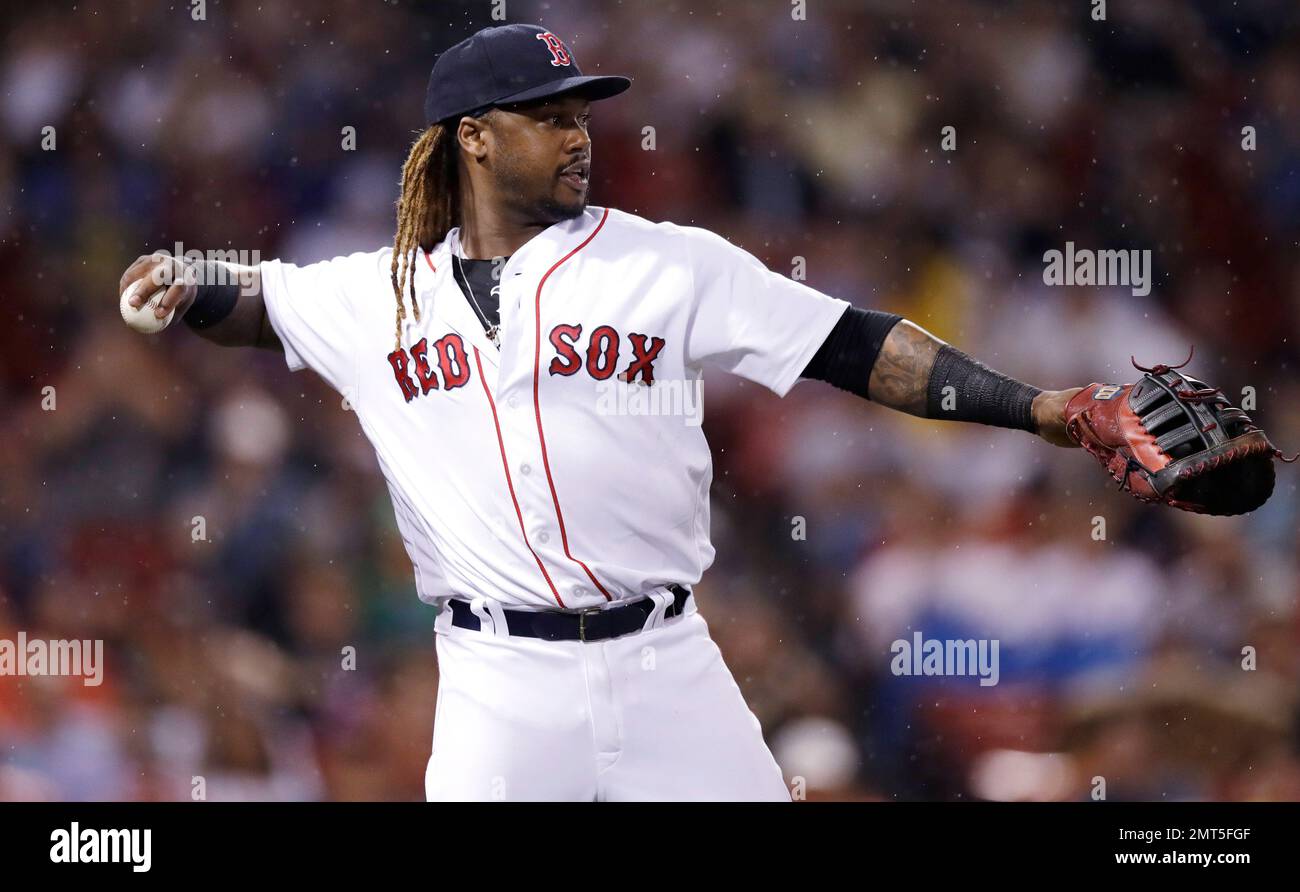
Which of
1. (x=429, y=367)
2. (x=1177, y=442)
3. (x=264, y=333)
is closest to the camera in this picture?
(x=1177, y=442)

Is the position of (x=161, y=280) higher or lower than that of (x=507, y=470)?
higher

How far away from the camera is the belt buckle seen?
2291mm

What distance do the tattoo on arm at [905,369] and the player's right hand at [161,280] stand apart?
1.18 metres

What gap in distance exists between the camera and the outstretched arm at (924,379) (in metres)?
2.17

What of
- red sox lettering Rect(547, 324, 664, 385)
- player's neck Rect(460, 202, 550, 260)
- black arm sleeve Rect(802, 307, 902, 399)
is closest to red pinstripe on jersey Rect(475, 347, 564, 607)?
red sox lettering Rect(547, 324, 664, 385)

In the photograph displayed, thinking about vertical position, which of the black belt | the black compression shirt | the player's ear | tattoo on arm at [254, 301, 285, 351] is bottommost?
the black belt

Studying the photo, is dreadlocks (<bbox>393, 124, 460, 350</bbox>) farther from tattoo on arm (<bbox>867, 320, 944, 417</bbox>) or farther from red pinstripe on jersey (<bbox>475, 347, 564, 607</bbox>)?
tattoo on arm (<bbox>867, 320, 944, 417</bbox>)

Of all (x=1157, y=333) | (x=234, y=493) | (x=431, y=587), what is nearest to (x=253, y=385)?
(x=234, y=493)

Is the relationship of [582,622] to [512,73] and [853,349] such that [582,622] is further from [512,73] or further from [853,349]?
[512,73]

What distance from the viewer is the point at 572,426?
7.57 ft

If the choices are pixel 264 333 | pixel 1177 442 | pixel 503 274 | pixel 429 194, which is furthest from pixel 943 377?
pixel 264 333

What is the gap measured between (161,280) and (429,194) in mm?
488

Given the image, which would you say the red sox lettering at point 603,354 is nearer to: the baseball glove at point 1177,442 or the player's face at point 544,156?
the player's face at point 544,156

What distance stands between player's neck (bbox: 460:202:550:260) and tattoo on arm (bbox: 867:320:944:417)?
0.64 m
